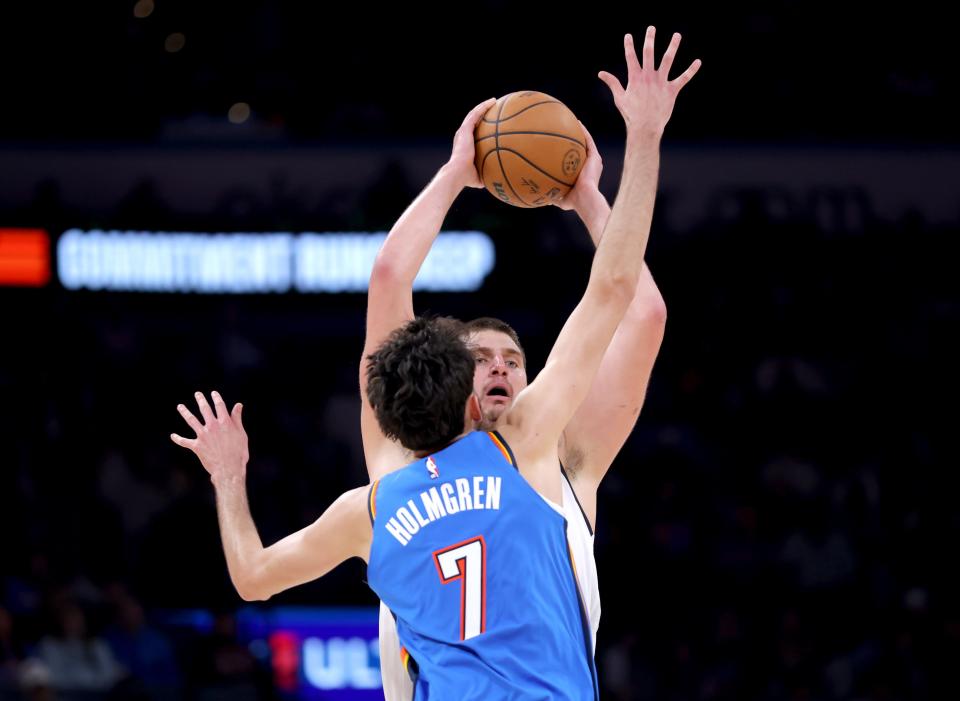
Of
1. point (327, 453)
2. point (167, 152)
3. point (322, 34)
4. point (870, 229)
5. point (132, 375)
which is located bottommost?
point (327, 453)

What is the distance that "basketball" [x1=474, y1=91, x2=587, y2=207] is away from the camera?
15.2 ft

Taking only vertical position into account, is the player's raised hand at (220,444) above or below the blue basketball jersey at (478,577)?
above

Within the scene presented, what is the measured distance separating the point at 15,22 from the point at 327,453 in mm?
5448

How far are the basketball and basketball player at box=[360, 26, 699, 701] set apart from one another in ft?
0.21

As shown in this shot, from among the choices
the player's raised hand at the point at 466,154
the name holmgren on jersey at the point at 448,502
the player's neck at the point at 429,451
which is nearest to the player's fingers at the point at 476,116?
the player's raised hand at the point at 466,154

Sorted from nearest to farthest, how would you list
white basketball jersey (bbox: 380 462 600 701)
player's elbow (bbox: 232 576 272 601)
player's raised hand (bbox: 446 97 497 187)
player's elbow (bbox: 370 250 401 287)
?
player's elbow (bbox: 232 576 272 601) < white basketball jersey (bbox: 380 462 600 701) < player's elbow (bbox: 370 250 401 287) < player's raised hand (bbox: 446 97 497 187)

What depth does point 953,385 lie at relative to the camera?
13695 millimetres

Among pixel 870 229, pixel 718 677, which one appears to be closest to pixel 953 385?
pixel 870 229

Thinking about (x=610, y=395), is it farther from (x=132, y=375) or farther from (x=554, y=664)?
(x=132, y=375)

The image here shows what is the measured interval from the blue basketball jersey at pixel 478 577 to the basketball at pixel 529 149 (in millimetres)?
1229

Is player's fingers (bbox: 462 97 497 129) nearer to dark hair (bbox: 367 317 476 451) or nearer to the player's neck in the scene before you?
dark hair (bbox: 367 317 476 451)

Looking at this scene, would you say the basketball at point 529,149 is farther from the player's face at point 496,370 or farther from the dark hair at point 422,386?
the dark hair at point 422,386

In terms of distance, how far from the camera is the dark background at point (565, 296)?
12.6 metres

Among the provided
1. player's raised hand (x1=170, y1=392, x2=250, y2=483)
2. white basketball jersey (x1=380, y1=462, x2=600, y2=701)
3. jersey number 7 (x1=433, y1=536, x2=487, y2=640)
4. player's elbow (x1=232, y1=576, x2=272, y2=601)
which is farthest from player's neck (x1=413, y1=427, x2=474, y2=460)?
player's raised hand (x1=170, y1=392, x2=250, y2=483)
